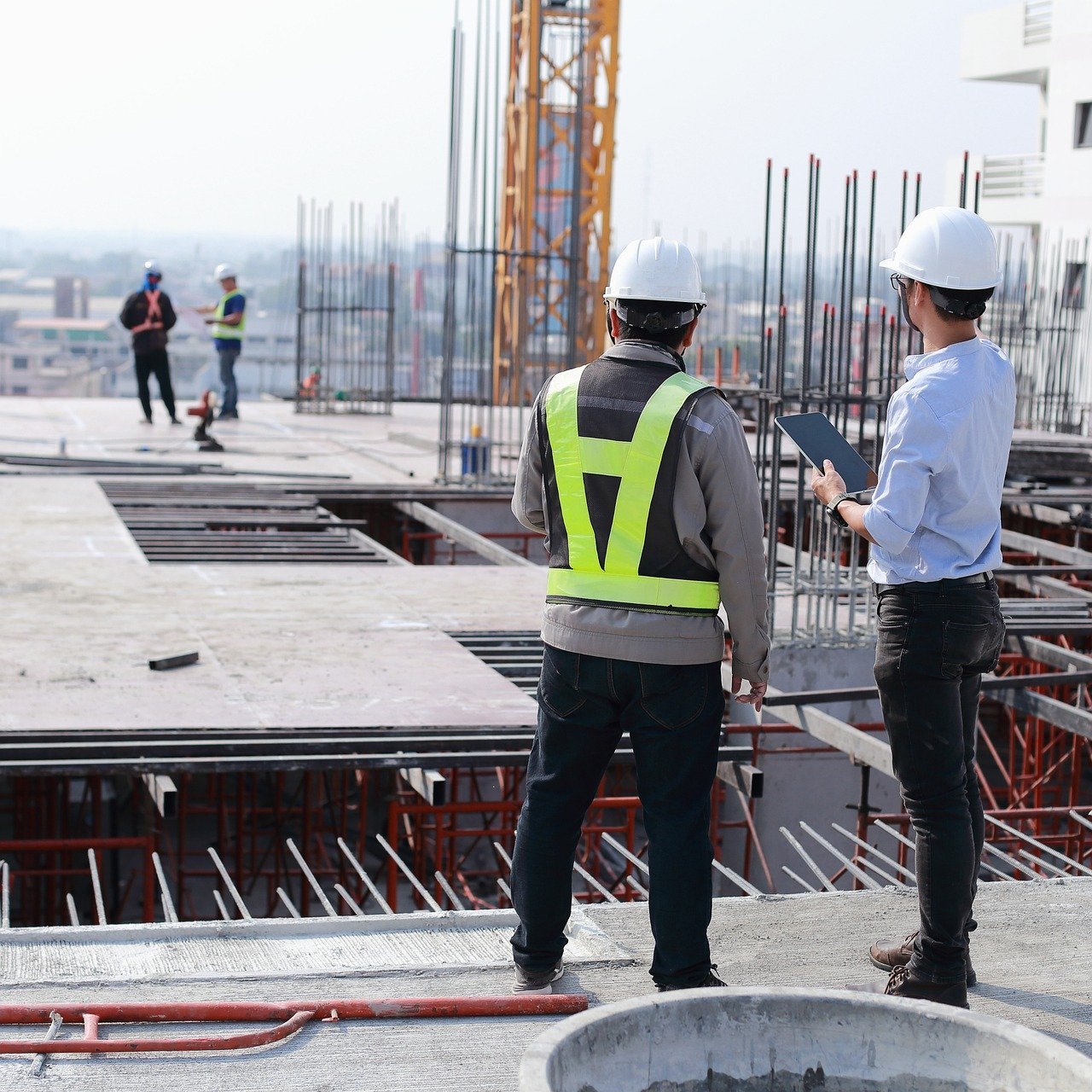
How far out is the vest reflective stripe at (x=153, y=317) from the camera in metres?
19.2

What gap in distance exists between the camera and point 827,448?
164 inches

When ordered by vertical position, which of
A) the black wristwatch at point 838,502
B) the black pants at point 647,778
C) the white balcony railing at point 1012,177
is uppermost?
the white balcony railing at point 1012,177

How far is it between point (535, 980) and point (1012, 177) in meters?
40.1

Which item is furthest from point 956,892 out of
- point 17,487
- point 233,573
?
point 17,487

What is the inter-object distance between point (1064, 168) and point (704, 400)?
36.6 m

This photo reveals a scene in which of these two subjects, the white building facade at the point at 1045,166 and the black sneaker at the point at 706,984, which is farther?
the white building facade at the point at 1045,166

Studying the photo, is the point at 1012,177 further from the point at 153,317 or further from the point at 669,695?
the point at 669,695

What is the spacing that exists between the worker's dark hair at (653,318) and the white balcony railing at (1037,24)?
129ft

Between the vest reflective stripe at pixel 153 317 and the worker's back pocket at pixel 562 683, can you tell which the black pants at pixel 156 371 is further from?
the worker's back pocket at pixel 562 683

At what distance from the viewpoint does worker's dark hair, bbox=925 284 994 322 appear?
3842mm

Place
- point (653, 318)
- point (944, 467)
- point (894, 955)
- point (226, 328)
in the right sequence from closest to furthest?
point (944, 467), point (653, 318), point (894, 955), point (226, 328)

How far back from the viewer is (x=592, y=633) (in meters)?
3.85

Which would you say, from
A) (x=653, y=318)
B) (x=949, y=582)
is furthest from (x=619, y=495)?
(x=949, y=582)

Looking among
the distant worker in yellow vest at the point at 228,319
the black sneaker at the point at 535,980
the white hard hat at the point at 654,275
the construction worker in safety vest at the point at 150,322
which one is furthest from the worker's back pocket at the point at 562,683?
the distant worker in yellow vest at the point at 228,319
